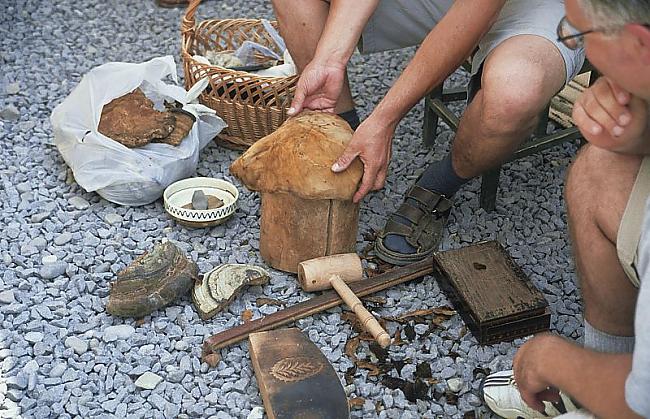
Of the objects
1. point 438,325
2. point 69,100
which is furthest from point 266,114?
point 438,325

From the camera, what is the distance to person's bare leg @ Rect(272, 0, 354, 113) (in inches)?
115

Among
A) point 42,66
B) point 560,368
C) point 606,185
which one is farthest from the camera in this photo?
point 42,66

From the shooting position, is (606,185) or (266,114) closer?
(606,185)

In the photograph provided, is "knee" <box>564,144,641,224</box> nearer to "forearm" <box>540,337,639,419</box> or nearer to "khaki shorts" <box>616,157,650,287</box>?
"khaki shorts" <box>616,157,650,287</box>

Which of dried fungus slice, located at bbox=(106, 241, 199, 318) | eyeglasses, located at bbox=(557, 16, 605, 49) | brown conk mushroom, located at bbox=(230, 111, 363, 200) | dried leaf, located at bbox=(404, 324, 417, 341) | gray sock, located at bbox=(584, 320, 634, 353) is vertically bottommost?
dried fungus slice, located at bbox=(106, 241, 199, 318)

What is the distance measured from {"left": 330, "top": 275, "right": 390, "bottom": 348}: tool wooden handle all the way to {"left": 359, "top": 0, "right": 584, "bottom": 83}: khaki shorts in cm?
81

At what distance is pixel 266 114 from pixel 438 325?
116 centimetres

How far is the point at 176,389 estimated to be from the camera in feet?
7.45

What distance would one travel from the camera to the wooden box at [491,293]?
2400mm

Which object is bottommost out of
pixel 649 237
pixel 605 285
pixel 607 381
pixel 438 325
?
pixel 438 325

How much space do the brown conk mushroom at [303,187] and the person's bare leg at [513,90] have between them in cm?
39

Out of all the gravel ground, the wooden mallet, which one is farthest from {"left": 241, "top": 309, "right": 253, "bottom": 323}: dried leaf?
the wooden mallet

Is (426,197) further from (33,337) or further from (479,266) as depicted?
(33,337)

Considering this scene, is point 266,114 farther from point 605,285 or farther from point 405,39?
point 605,285
